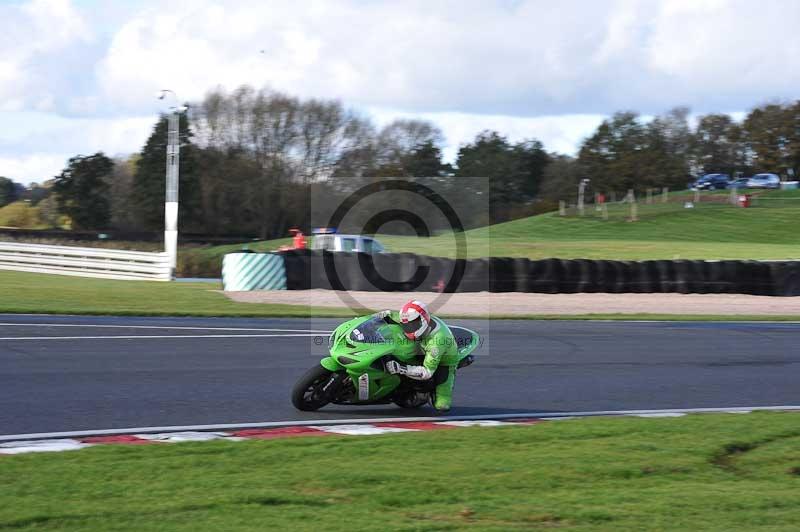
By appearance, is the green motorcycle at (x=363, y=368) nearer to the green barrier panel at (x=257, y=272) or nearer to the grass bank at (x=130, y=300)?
the grass bank at (x=130, y=300)

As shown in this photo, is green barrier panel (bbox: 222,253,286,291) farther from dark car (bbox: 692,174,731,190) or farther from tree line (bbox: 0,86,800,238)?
dark car (bbox: 692,174,731,190)

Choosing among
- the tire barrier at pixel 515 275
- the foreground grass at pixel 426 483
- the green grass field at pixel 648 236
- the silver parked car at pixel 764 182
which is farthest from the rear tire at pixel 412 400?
the silver parked car at pixel 764 182

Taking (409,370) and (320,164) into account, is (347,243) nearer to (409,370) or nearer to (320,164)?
(409,370)

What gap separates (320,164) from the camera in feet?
212

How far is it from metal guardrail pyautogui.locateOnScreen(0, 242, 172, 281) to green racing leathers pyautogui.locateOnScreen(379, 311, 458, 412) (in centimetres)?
2199

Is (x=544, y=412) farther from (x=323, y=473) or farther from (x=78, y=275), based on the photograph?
(x=78, y=275)

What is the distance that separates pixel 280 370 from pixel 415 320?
406 centimetres

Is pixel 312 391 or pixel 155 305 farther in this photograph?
pixel 155 305

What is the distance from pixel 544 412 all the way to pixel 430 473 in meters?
3.80

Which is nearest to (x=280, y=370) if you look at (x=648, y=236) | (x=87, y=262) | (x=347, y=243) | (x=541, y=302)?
(x=541, y=302)

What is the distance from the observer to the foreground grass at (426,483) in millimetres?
5492

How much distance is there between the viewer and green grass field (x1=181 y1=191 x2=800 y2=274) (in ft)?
137

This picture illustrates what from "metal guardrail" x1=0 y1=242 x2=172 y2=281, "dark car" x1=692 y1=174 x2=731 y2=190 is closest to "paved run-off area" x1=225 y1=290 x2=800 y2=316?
"metal guardrail" x1=0 y1=242 x2=172 y2=281

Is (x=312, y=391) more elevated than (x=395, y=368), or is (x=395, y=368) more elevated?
(x=395, y=368)
